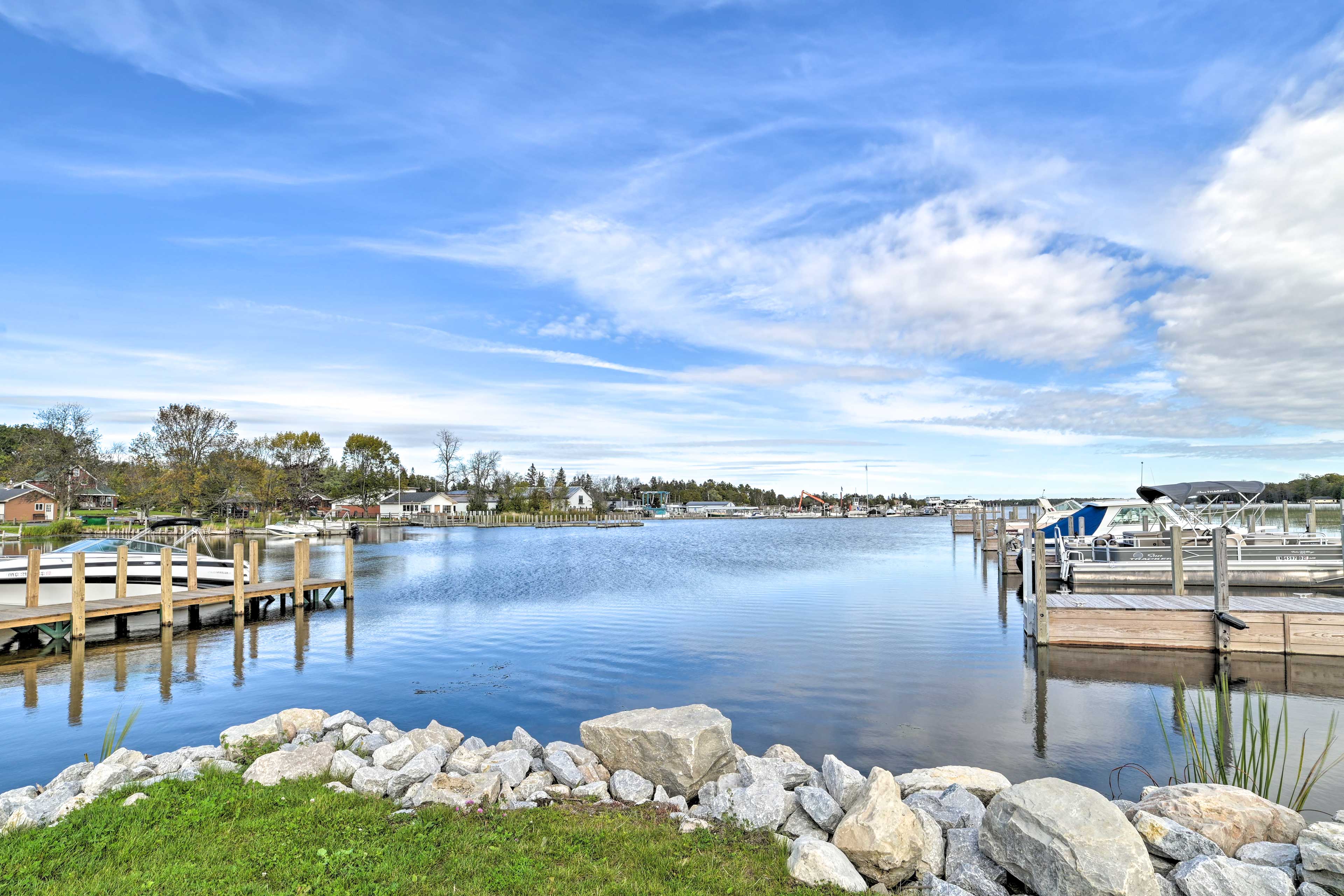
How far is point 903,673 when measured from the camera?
13750mm

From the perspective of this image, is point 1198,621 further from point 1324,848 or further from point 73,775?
point 73,775

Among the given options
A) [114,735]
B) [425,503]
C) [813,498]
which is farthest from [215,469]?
[813,498]

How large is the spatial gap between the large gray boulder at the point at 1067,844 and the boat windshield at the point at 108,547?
2075 centimetres

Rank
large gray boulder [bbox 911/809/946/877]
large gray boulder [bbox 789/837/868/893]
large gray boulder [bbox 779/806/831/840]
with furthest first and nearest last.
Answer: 1. large gray boulder [bbox 779/806/831/840]
2. large gray boulder [bbox 911/809/946/877]
3. large gray boulder [bbox 789/837/868/893]

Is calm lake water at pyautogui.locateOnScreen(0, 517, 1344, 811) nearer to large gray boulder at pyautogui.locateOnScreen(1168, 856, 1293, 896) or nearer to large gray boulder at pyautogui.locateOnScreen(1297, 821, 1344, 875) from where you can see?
large gray boulder at pyautogui.locateOnScreen(1297, 821, 1344, 875)

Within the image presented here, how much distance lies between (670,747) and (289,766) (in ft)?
11.9

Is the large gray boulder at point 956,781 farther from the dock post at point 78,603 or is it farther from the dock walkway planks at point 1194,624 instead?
the dock post at point 78,603

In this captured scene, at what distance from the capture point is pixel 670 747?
698 cm

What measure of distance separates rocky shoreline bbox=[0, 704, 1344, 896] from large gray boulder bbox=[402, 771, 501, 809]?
1 cm

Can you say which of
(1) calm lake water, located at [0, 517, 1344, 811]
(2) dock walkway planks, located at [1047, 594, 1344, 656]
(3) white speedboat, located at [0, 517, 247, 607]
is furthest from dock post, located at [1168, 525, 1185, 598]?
(3) white speedboat, located at [0, 517, 247, 607]

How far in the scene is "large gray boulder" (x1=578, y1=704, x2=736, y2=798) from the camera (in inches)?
273

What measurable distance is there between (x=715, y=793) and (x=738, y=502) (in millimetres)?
168998

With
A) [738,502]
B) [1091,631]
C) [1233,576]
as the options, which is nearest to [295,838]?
[1091,631]

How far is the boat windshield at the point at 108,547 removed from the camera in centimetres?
1972
